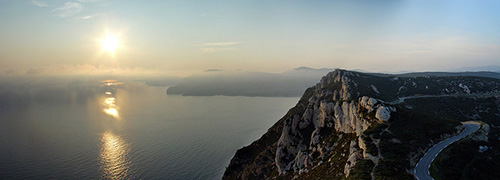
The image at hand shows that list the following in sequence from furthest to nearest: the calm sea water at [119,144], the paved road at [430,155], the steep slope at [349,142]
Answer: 1. the calm sea water at [119,144]
2. the steep slope at [349,142]
3. the paved road at [430,155]

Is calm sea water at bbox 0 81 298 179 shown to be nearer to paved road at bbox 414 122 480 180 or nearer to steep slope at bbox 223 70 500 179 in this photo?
steep slope at bbox 223 70 500 179

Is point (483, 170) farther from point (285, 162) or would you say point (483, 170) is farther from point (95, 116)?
point (95, 116)

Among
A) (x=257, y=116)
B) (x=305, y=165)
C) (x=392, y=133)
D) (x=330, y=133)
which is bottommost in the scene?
(x=257, y=116)

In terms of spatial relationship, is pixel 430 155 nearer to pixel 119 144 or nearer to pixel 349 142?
pixel 349 142

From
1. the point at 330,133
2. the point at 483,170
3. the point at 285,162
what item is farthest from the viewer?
the point at 285,162

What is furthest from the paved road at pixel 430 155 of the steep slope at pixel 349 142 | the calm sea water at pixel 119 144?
the calm sea water at pixel 119 144

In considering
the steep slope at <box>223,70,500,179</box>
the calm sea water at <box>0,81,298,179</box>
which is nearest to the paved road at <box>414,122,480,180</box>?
the steep slope at <box>223,70,500,179</box>

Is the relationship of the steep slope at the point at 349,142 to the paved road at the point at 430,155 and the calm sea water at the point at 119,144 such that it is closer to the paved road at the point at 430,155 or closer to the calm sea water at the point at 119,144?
the paved road at the point at 430,155

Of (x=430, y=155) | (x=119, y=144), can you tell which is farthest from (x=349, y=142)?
(x=119, y=144)

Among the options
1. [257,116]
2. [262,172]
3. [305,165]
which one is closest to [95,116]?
[257,116]
